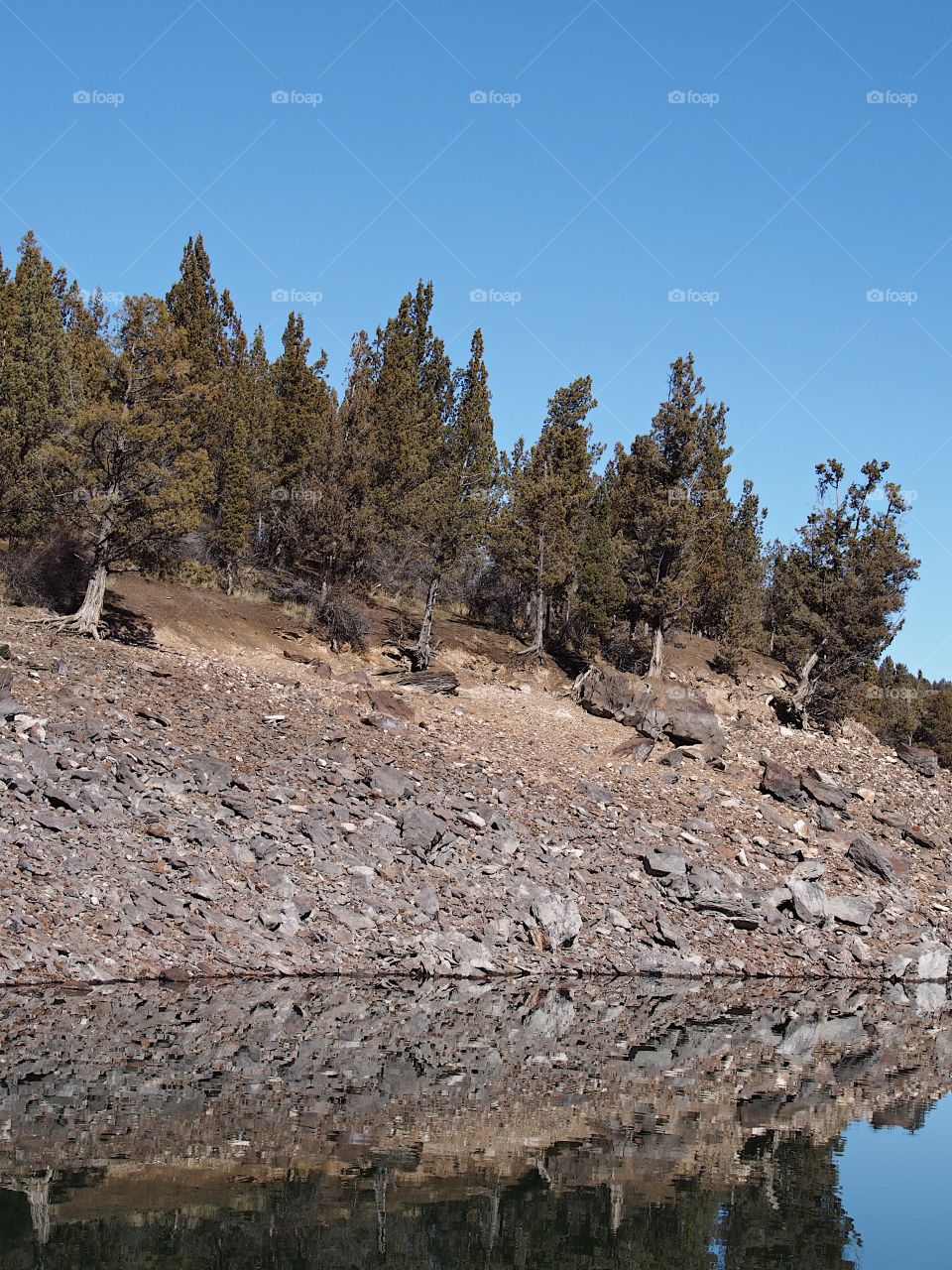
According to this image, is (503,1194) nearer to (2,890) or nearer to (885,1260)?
(885,1260)

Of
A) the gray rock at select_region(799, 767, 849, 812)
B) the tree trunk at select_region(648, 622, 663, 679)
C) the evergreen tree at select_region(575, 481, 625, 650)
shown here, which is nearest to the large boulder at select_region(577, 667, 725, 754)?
the tree trunk at select_region(648, 622, 663, 679)

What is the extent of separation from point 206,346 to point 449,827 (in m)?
40.2

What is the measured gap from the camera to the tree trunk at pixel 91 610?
32.1 m

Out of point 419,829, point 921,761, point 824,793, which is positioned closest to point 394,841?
point 419,829

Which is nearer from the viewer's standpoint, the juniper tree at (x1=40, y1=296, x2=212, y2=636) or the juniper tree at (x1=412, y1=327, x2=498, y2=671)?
the juniper tree at (x1=40, y1=296, x2=212, y2=636)

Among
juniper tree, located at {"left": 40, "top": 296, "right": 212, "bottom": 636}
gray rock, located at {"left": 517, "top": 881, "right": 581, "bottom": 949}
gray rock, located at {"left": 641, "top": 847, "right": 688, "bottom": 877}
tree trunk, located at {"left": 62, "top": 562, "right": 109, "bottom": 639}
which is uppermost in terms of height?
juniper tree, located at {"left": 40, "top": 296, "right": 212, "bottom": 636}

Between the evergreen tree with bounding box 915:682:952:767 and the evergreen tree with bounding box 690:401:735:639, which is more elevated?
the evergreen tree with bounding box 690:401:735:639

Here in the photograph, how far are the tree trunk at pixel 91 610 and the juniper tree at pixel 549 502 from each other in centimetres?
1706

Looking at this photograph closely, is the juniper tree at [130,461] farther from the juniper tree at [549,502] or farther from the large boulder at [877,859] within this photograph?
the large boulder at [877,859]

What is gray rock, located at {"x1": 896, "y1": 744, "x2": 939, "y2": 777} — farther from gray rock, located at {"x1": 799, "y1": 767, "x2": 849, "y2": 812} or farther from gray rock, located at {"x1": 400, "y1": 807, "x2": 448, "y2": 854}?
gray rock, located at {"x1": 400, "y1": 807, "x2": 448, "y2": 854}

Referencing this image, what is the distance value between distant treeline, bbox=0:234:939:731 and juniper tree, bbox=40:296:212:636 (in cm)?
7

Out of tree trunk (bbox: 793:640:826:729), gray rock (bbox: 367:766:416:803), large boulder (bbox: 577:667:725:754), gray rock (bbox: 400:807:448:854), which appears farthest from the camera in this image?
tree trunk (bbox: 793:640:826:729)

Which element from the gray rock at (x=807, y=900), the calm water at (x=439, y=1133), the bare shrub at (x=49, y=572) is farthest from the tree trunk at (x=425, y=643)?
the calm water at (x=439, y=1133)

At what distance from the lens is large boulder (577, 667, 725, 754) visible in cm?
3600
